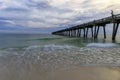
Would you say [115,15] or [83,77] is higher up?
[115,15]

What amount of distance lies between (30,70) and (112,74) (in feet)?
10.0

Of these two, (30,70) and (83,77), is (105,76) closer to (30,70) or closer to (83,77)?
(83,77)

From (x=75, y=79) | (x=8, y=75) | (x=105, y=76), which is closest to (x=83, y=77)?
(x=75, y=79)

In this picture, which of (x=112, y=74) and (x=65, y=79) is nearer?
(x=65, y=79)

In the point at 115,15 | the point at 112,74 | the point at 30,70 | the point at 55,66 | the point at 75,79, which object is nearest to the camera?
the point at 75,79

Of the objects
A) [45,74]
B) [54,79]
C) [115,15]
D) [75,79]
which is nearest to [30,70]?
[45,74]

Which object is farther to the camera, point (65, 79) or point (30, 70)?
point (30, 70)

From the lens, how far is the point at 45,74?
6828mm

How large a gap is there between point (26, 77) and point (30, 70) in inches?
42.7

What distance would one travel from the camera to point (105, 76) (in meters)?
6.30

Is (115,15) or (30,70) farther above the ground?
(115,15)

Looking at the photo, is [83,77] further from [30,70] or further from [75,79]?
[30,70]

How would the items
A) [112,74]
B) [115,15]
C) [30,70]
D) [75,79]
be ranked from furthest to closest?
[115,15], [30,70], [112,74], [75,79]

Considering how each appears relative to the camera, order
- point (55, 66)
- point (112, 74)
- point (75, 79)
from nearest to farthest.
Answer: point (75, 79) → point (112, 74) → point (55, 66)
